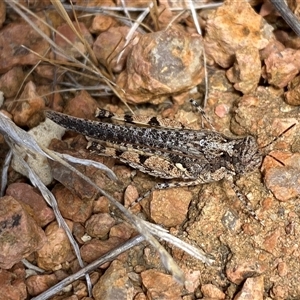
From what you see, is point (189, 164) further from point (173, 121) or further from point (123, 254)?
point (123, 254)

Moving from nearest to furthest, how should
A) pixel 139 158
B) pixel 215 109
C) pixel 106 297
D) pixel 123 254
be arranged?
1. pixel 106 297
2. pixel 123 254
3. pixel 139 158
4. pixel 215 109

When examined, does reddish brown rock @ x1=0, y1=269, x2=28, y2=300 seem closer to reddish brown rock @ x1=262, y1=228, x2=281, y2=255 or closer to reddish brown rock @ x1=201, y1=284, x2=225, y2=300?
reddish brown rock @ x1=201, y1=284, x2=225, y2=300

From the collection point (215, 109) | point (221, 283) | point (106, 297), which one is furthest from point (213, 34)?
point (106, 297)

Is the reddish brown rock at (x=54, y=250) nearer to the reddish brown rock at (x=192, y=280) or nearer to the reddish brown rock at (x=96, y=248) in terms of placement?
the reddish brown rock at (x=96, y=248)

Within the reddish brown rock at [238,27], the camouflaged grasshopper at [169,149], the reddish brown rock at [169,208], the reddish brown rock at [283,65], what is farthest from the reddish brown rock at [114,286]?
the reddish brown rock at [238,27]

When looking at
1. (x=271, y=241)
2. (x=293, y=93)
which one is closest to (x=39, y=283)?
(x=271, y=241)

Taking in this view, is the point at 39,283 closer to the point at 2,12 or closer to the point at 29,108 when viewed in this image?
the point at 29,108

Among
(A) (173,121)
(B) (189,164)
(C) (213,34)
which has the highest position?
(C) (213,34)
